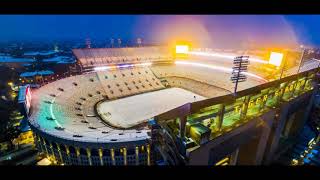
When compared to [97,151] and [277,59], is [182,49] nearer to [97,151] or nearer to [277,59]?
[277,59]

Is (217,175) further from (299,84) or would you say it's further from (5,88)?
(5,88)

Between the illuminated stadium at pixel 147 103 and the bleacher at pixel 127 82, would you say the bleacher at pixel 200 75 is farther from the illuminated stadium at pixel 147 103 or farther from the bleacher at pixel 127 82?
the bleacher at pixel 127 82

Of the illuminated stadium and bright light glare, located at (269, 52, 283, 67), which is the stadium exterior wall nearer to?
the illuminated stadium

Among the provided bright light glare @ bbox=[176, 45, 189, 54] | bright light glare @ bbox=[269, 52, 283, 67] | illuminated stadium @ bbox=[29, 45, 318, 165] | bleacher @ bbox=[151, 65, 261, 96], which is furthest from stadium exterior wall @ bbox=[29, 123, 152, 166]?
bright light glare @ bbox=[176, 45, 189, 54]
